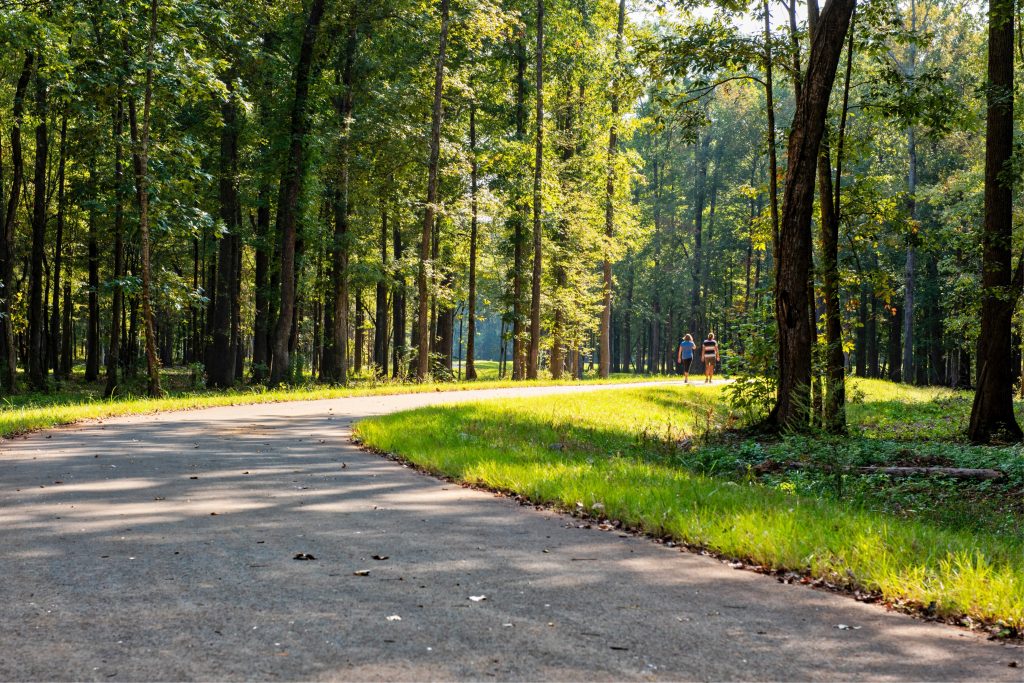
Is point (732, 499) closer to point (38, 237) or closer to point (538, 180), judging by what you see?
point (538, 180)

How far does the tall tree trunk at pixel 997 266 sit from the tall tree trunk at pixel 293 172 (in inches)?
694

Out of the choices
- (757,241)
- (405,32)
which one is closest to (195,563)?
(757,241)

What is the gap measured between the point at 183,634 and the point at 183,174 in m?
19.3

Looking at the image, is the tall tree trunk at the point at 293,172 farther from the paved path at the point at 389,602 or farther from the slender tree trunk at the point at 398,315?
the paved path at the point at 389,602

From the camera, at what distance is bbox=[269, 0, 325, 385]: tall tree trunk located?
910 inches

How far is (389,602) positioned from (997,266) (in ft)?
44.6

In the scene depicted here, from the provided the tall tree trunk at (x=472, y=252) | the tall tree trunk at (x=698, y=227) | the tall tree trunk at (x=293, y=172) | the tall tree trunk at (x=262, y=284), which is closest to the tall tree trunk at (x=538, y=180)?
the tall tree trunk at (x=472, y=252)

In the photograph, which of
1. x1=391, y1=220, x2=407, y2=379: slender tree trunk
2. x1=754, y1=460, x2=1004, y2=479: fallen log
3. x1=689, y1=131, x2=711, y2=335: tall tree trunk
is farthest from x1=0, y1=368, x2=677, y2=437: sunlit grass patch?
x1=689, y1=131, x2=711, y2=335: tall tree trunk

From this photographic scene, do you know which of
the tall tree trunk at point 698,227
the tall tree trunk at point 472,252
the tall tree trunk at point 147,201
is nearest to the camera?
the tall tree trunk at point 147,201

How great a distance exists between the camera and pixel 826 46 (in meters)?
12.6

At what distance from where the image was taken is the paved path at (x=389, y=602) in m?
3.26

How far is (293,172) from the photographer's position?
2359 cm

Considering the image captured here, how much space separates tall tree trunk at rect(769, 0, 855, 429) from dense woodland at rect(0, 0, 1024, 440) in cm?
4

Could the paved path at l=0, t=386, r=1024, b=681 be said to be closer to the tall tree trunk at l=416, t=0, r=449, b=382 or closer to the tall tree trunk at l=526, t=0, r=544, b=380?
the tall tree trunk at l=416, t=0, r=449, b=382
